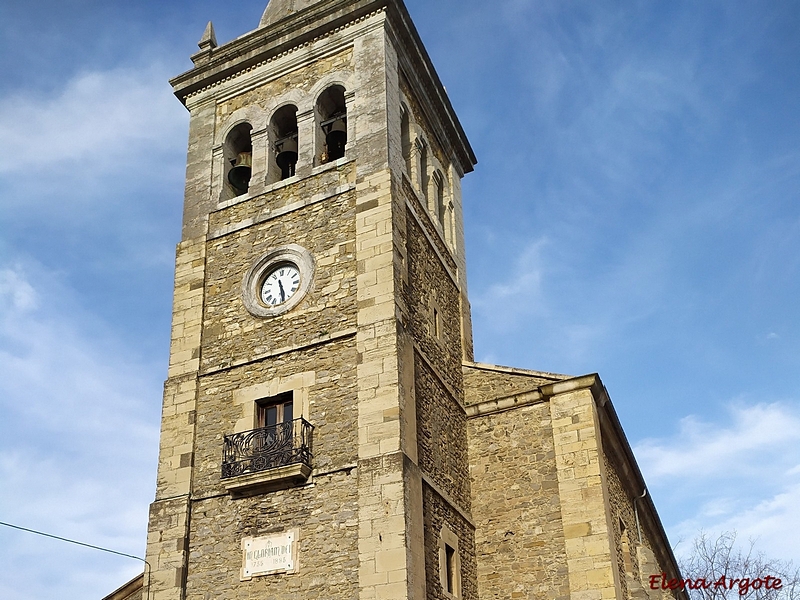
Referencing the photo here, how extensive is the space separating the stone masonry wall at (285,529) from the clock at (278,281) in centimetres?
349

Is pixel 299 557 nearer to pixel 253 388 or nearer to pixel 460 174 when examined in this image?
pixel 253 388

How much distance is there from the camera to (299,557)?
44.2 feet

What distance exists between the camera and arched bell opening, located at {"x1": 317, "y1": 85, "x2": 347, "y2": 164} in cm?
1825

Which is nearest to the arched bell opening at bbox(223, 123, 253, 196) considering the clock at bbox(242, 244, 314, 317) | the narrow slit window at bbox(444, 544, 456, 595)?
the clock at bbox(242, 244, 314, 317)

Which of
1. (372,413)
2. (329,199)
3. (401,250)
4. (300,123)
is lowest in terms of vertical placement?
(372,413)

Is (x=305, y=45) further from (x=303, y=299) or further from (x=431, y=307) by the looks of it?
(x=431, y=307)

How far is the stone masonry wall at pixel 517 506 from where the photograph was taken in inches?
594

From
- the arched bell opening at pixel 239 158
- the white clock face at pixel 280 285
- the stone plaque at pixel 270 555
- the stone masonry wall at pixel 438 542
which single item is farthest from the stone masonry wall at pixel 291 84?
the stone plaque at pixel 270 555

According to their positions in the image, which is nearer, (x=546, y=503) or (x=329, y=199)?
(x=546, y=503)

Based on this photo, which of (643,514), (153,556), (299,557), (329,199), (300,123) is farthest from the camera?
(643,514)

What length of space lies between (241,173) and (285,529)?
27.2 feet

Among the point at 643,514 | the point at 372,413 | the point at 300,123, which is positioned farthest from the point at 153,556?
the point at 643,514

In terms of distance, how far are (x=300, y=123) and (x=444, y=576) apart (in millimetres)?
9310

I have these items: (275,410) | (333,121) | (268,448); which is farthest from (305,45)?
(268,448)
